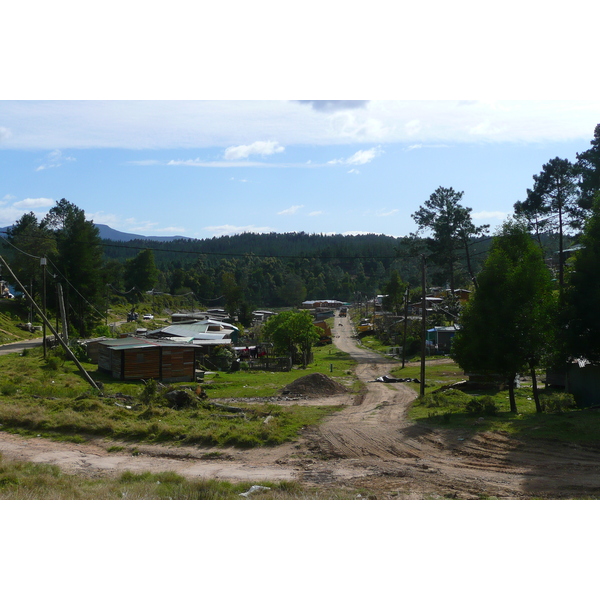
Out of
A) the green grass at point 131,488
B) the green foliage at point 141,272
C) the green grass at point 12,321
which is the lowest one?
the green grass at point 131,488

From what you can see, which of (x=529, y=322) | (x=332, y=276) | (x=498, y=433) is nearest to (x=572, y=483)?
(x=498, y=433)

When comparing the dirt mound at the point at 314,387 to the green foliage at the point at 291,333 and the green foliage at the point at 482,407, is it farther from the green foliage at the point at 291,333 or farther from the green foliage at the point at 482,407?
the green foliage at the point at 291,333

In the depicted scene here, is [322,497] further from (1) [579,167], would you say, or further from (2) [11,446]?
(1) [579,167]

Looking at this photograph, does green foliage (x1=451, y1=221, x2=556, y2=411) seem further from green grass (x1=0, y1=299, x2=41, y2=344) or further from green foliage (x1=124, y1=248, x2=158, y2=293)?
green foliage (x1=124, y1=248, x2=158, y2=293)

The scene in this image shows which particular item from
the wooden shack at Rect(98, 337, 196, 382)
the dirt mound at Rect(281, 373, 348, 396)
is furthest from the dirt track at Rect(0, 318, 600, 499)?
the wooden shack at Rect(98, 337, 196, 382)

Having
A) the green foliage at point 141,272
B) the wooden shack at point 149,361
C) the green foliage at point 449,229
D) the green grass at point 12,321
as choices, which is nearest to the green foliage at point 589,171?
the green foliage at point 449,229

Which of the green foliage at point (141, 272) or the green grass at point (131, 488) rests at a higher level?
the green foliage at point (141, 272)

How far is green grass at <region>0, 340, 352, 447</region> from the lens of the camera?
62.6ft

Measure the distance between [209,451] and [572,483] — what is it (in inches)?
416

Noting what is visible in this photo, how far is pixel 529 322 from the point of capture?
21.0 m

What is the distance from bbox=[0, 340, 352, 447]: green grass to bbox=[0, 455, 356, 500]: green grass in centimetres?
471

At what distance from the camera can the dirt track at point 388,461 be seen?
43.0 feet

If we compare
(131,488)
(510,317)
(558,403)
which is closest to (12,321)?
(131,488)

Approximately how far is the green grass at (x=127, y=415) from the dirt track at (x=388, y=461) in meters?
0.92
